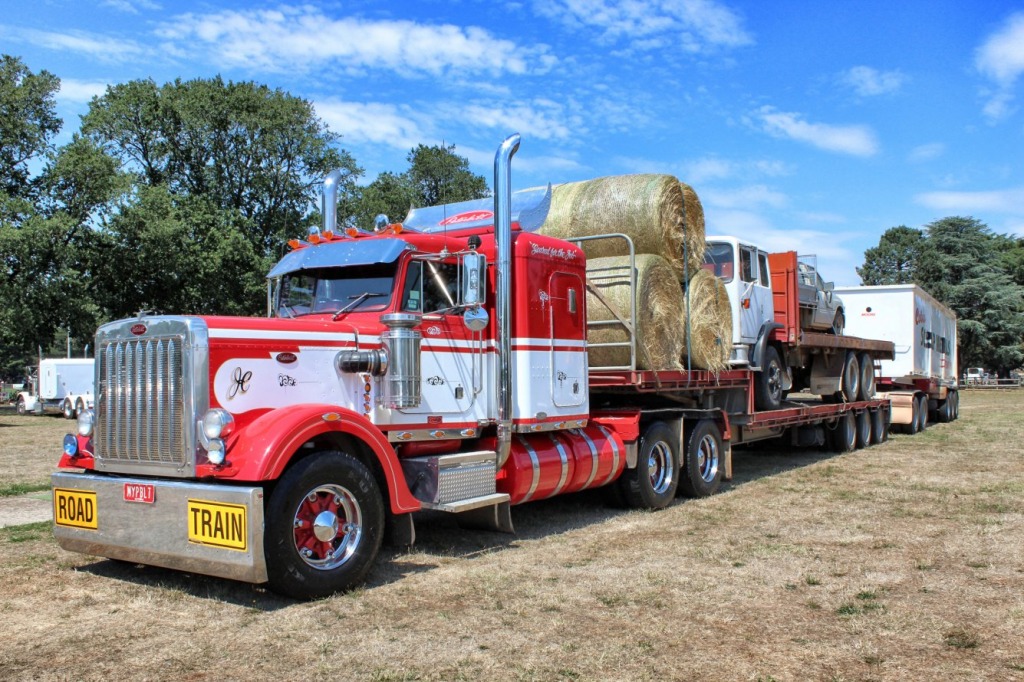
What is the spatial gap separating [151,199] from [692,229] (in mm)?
28238

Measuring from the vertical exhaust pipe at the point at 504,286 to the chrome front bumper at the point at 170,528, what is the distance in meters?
2.69

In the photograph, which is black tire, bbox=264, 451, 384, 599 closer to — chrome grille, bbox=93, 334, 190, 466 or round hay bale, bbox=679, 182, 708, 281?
chrome grille, bbox=93, 334, 190, 466

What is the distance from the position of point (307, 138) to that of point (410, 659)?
3664 centimetres

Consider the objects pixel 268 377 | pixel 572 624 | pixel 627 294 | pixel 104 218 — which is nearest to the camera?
pixel 572 624

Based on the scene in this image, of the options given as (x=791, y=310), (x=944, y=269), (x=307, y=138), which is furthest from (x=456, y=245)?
(x=944, y=269)

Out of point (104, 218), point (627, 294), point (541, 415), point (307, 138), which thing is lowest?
point (541, 415)

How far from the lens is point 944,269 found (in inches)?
2274

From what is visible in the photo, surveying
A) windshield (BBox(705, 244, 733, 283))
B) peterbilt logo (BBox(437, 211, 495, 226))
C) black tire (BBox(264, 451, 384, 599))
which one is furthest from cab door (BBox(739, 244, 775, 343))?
black tire (BBox(264, 451, 384, 599))

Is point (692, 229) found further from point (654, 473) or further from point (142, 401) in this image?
point (142, 401)

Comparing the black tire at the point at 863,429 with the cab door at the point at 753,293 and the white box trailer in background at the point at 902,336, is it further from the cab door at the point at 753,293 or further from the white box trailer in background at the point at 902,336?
the cab door at the point at 753,293

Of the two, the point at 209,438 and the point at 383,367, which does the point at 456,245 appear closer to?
the point at 383,367

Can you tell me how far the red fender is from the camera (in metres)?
5.34

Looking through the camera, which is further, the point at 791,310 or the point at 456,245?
the point at 791,310

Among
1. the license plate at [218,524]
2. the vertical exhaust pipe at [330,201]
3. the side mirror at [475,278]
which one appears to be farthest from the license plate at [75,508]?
the vertical exhaust pipe at [330,201]
